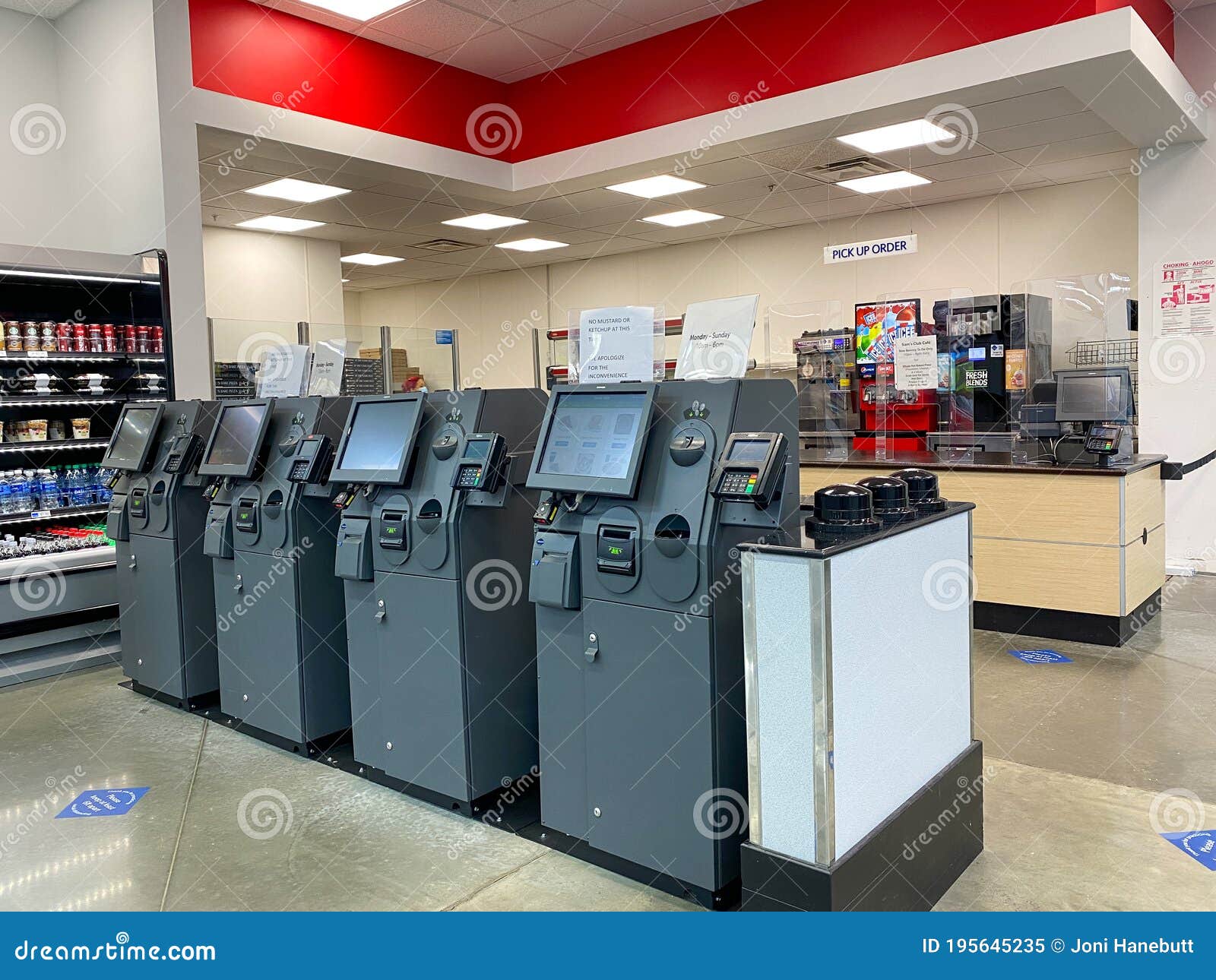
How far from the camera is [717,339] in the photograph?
282 cm

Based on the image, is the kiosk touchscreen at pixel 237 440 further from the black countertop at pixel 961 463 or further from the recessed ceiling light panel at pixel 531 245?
the recessed ceiling light panel at pixel 531 245

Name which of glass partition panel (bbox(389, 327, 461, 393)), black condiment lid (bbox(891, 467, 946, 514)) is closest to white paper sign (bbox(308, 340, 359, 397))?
black condiment lid (bbox(891, 467, 946, 514))

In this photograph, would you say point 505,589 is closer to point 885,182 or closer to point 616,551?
point 616,551

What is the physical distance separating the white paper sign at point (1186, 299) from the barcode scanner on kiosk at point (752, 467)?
557 centimetres

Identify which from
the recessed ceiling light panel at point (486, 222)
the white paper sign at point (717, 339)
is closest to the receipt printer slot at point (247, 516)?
the white paper sign at point (717, 339)

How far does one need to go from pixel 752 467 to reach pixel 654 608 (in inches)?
18.4

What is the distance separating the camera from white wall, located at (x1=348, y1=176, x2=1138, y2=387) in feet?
27.7

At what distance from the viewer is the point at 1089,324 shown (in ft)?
21.5

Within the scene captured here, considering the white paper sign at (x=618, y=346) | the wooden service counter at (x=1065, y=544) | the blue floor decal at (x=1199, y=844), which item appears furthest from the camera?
the wooden service counter at (x=1065, y=544)

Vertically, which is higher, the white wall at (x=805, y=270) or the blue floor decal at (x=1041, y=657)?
the white wall at (x=805, y=270)

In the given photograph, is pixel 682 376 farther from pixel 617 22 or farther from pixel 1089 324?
pixel 1089 324

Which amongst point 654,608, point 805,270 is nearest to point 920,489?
point 654,608

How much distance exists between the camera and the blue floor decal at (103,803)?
319 cm
